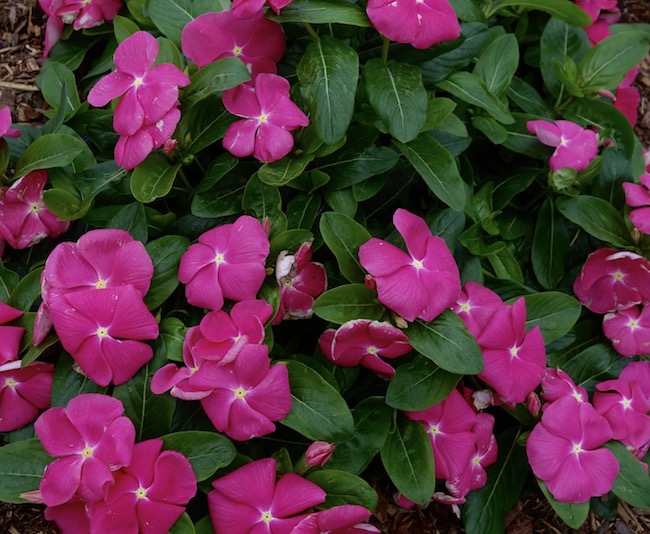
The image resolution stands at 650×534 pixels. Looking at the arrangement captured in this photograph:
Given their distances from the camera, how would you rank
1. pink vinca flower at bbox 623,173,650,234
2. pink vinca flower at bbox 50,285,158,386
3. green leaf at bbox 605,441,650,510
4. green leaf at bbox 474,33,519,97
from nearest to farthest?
pink vinca flower at bbox 50,285,158,386 → green leaf at bbox 605,441,650,510 → pink vinca flower at bbox 623,173,650,234 → green leaf at bbox 474,33,519,97

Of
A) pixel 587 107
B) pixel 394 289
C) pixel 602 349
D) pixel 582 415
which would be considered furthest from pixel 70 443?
pixel 587 107

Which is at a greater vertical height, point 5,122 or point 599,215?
Answer: point 5,122

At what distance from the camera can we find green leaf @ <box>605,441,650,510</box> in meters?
2.15

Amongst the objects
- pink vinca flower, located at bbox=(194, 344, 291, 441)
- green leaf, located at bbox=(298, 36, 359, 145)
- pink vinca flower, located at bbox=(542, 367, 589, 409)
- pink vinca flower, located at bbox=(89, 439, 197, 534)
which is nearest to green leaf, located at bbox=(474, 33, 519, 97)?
green leaf, located at bbox=(298, 36, 359, 145)

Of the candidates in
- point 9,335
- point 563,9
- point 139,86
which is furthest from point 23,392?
point 563,9

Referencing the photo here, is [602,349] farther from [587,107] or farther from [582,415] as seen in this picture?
[587,107]

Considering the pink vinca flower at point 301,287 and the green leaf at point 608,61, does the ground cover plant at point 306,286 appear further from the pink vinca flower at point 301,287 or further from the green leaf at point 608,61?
the green leaf at point 608,61

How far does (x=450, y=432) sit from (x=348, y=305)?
0.51 m

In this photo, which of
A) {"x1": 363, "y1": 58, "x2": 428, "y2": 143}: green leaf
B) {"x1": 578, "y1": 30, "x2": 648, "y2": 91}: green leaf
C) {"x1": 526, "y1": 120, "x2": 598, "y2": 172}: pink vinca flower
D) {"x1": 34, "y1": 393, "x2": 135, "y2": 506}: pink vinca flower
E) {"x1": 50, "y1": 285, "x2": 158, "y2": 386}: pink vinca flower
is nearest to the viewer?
{"x1": 34, "y1": 393, "x2": 135, "y2": 506}: pink vinca flower

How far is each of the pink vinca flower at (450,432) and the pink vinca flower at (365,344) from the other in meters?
0.18

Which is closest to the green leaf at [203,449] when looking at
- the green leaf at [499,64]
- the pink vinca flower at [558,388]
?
the pink vinca flower at [558,388]

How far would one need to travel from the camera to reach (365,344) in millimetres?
1987

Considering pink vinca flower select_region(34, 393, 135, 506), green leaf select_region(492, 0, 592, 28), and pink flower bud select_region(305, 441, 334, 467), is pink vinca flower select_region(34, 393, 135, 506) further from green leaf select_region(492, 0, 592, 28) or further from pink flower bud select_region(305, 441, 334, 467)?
green leaf select_region(492, 0, 592, 28)

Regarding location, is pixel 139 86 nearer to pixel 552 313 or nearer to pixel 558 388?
pixel 552 313
